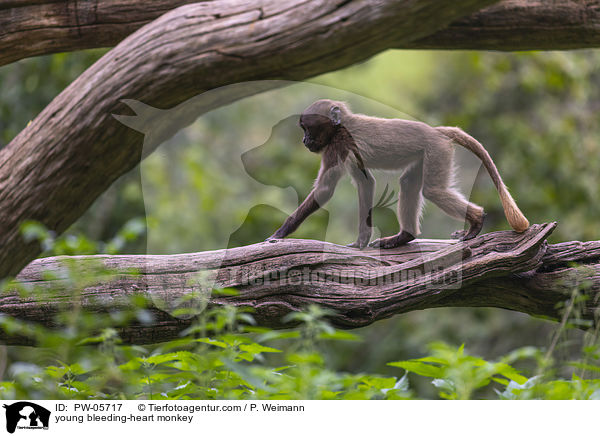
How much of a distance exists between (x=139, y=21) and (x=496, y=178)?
2.64 m

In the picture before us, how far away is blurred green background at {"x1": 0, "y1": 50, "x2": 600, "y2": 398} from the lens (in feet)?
29.9

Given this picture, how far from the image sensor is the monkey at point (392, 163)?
14.0 ft

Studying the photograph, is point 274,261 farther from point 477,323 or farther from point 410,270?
point 477,323

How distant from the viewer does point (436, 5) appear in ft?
8.18

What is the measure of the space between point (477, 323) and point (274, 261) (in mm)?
8015

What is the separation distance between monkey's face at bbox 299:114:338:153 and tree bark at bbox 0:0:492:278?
1.75 metres

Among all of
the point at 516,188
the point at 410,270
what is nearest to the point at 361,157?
the point at 410,270

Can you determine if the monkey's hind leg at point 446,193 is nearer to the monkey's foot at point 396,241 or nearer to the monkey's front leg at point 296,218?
the monkey's foot at point 396,241

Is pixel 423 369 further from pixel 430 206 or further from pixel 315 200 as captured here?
pixel 430 206

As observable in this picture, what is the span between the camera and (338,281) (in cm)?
407
